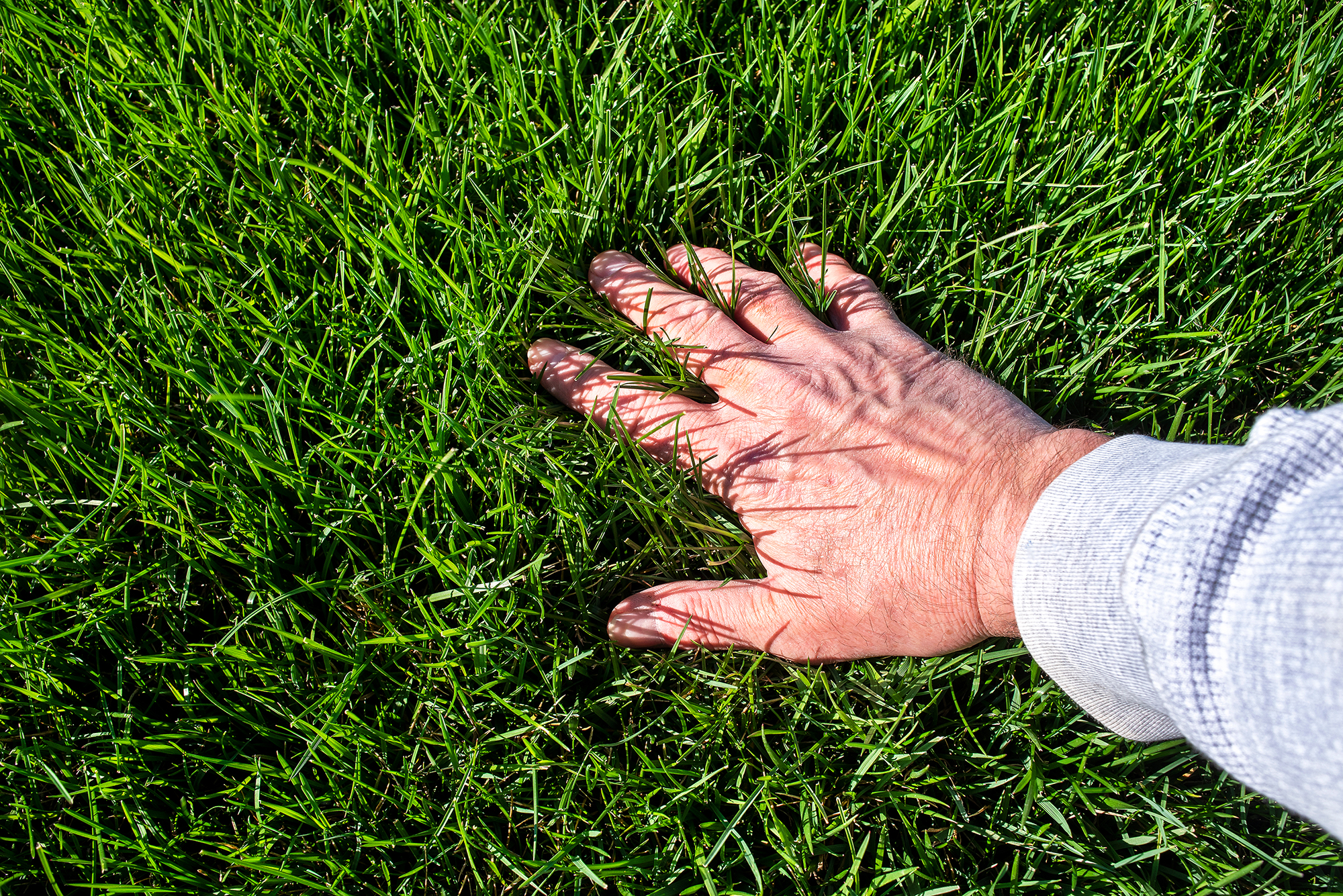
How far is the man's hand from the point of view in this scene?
1.49 metres

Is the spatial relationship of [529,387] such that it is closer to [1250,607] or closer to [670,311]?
[670,311]

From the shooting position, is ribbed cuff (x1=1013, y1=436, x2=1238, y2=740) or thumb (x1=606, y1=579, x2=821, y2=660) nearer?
ribbed cuff (x1=1013, y1=436, x2=1238, y2=740)

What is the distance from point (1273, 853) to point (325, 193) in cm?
232

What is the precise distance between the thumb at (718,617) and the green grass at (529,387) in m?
0.06

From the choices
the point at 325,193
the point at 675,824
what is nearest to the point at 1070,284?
the point at 675,824

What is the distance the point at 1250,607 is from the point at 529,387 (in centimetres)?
128

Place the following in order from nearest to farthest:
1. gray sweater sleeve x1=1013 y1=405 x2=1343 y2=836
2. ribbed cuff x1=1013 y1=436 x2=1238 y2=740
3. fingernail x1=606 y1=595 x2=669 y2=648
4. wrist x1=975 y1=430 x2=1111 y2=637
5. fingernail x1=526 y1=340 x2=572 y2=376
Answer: gray sweater sleeve x1=1013 y1=405 x2=1343 y2=836 < ribbed cuff x1=1013 y1=436 x2=1238 y2=740 < wrist x1=975 y1=430 x2=1111 y2=637 < fingernail x1=606 y1=595 x2=669 y2=648 < fingernail x1=526 y1=340 x2=572 y2=376

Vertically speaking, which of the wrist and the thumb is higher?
the wrist

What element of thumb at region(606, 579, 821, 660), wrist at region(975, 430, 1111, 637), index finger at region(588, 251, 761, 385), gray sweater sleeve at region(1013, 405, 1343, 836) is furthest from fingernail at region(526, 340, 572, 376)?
gray sweater sleeve at region(1013, 405, 1343, 836)

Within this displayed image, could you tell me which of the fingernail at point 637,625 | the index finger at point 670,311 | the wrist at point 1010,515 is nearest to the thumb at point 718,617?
the fingernail at point 637,625

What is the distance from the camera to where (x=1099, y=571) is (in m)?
1.21

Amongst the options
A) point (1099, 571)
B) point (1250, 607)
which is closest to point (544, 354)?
point (1099, 571)

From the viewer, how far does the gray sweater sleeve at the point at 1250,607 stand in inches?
32.6

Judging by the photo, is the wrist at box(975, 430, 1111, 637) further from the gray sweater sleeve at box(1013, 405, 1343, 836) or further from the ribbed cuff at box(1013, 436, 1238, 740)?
the gray sweater sleeve at box(1013, 405, 1343, 836)
